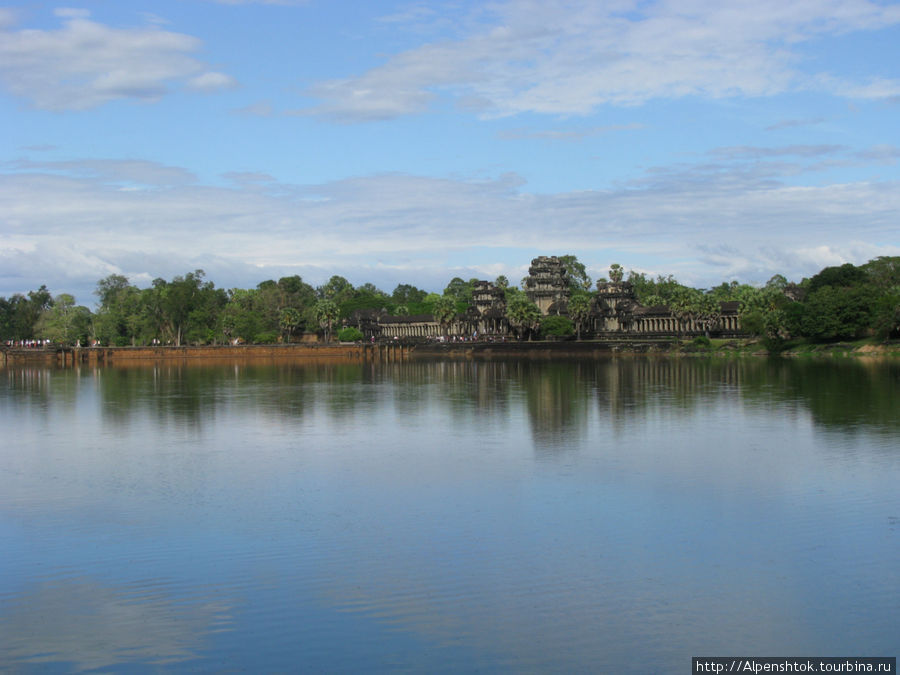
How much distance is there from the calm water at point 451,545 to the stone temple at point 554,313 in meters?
97.9

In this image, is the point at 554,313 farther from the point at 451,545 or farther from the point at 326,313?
the point at 451,545

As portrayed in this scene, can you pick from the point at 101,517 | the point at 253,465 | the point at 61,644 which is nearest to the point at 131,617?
the point at 61,644

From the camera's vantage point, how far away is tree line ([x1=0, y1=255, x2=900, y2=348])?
329ft

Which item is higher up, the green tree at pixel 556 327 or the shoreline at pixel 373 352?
the green tree at pixel 556 327

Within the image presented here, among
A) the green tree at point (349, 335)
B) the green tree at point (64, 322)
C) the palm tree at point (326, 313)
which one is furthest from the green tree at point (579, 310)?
the green tree at point (64, 322)

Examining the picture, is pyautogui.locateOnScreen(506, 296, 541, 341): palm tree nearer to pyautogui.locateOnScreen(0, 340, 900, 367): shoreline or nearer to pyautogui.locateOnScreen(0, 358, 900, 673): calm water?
pyautogui.locateOnScreen(0, 340, 900, 367): shoreline

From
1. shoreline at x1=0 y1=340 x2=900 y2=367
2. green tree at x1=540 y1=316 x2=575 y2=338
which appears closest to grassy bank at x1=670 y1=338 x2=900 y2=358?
shoreline at x1=0 y1=340 x2=900 y2=367

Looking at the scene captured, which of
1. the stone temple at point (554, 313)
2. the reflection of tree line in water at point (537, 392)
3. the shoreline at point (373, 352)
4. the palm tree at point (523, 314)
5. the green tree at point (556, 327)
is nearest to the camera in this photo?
the reflection of tree line in water at point (537, 392)

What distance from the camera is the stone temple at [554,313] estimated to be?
140625mm

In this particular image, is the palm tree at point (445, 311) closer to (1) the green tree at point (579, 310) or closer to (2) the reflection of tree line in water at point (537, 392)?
(1) the green tree at point (579, 310)

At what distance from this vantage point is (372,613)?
48.9 feet

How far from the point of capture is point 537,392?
60031 mm

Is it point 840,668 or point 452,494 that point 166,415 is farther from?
point 840,668

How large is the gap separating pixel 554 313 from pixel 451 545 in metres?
146
